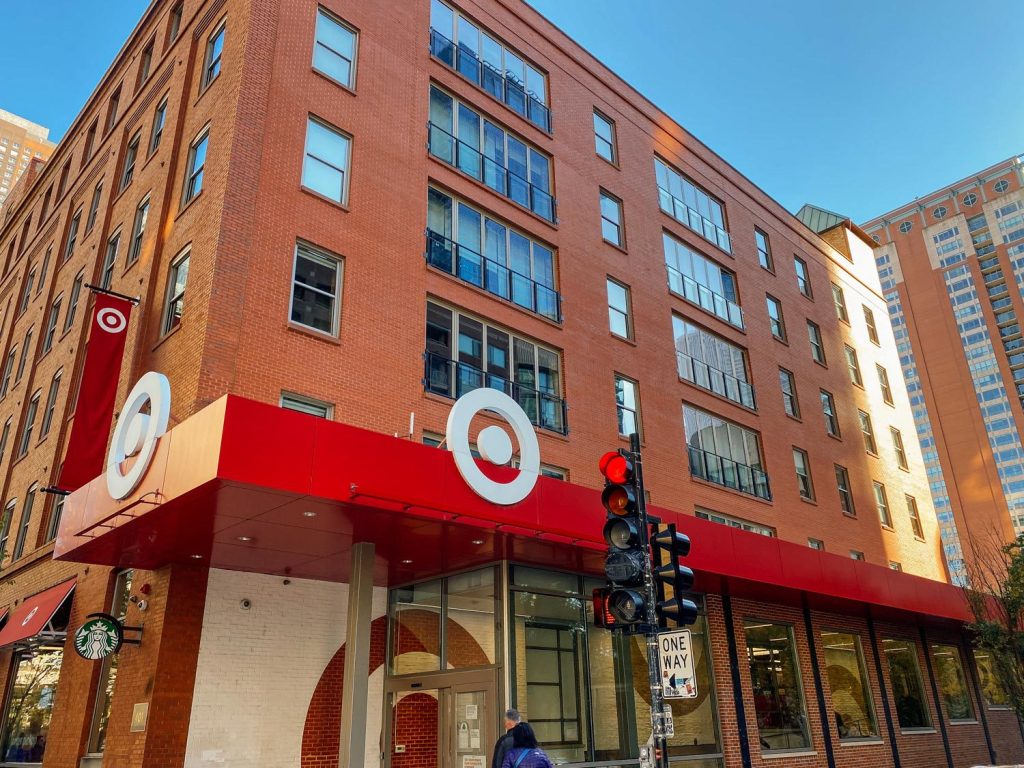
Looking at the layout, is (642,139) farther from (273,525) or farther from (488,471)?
(273,525)

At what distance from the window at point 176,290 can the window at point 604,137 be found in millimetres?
13709

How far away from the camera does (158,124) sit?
804 inches

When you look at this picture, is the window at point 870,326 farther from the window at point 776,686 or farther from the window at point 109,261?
the window at point 109,261

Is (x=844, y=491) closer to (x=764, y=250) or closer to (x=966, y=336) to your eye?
(x=764, y=250)

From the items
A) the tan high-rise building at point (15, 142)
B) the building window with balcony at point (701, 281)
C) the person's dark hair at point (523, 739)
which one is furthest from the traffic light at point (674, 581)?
the tan high-rise building at point (15, 142)

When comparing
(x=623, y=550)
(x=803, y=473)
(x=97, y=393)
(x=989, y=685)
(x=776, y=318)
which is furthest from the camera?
(x=776, y=318)

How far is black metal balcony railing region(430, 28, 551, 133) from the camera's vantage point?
20344mm

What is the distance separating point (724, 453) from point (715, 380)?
8.14 ft

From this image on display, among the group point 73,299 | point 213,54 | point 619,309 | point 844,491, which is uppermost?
point 213,54

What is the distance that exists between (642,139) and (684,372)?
→ 855 cm

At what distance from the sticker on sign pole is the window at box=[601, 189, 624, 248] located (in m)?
16.8

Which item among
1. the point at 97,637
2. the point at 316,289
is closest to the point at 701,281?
the point at 316,289

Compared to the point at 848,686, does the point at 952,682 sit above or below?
above

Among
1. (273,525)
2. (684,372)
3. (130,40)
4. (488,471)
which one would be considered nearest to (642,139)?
(684,372)
